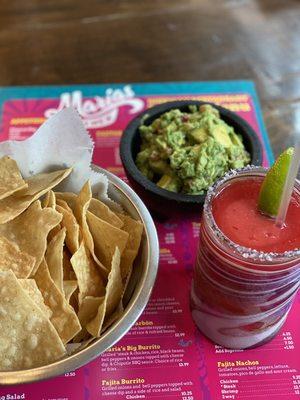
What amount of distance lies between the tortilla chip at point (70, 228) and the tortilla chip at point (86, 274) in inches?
0.7

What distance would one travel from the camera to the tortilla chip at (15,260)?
1013 mm

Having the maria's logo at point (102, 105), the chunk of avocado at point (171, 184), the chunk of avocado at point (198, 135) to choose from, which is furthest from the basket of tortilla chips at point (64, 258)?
the maria's logo at point (102, 105)

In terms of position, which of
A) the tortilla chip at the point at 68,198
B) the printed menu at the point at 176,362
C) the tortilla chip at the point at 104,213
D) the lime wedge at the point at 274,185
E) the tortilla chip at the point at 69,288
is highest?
the lime wedge at the point at 274,185

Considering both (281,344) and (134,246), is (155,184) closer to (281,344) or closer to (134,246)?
(134,246)

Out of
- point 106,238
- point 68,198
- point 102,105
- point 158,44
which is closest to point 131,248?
point 106,238

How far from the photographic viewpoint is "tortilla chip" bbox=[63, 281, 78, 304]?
103cm

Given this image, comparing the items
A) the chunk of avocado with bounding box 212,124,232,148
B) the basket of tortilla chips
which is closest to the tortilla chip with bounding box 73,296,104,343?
the basket of tortilla chips

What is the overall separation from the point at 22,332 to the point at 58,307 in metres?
0.07

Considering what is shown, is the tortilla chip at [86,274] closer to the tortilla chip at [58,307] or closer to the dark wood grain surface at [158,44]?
the tortilla chip at [58,307]

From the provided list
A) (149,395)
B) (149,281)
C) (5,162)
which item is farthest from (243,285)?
(5,162)

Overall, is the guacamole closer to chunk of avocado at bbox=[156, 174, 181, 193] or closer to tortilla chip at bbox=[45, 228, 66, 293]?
chunk of avocado at bbox=[156, 174, 181, 193]

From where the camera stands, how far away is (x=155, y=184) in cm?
121

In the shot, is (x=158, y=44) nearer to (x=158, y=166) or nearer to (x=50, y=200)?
(x=158, y=166)

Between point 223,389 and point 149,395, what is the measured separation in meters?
0.14
